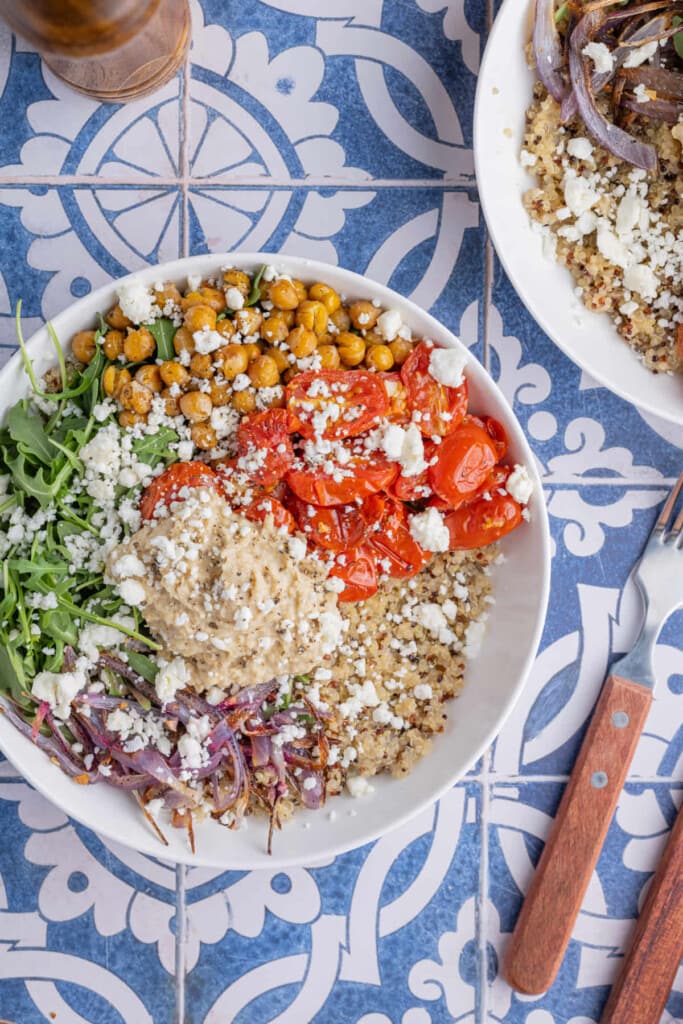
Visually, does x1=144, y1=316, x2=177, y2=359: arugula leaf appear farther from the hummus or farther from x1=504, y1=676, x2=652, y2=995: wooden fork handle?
x1=504, y1=676, x2=652, y2=995: wooden fork handle

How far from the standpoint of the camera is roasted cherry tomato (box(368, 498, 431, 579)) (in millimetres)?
1494

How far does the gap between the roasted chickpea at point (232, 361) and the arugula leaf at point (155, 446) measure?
133mm

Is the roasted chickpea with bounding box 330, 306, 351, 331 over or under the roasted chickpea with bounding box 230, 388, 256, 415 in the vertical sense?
over

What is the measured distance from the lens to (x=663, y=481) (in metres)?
1.71

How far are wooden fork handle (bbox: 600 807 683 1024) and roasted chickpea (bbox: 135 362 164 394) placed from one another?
4.19 ft

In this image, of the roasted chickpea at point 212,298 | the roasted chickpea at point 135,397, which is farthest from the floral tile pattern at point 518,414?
the roasted chickpea at point 135,397

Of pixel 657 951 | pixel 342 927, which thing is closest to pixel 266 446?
pixel 342 927

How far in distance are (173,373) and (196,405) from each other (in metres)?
0.07

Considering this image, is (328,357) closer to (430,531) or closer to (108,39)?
(430,531)

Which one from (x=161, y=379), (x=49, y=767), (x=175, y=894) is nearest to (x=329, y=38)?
(x=161, y=379)

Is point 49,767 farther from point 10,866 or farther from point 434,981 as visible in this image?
point 434,981

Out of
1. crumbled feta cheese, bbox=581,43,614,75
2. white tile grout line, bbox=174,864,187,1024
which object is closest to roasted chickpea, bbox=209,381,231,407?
crumbled feta cheese, bbox=581,43,614,75

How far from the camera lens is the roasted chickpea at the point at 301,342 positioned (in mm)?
1446

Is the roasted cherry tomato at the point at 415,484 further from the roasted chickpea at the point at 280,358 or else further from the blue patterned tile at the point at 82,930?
the blue patterned tile at the point at 82,930
